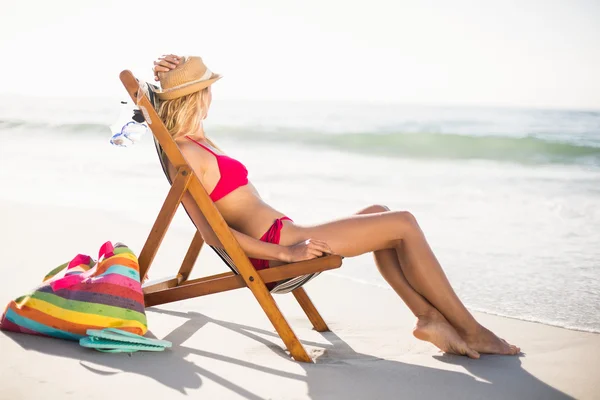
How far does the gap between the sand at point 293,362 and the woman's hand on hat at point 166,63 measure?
130 centimetres

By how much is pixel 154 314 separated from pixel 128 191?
5039mm

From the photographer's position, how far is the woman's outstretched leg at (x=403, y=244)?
10.5 feet

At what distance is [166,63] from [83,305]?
1.20 meters

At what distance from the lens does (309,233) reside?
10.6 ft

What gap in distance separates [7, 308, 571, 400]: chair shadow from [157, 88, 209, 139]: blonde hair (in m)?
1.02

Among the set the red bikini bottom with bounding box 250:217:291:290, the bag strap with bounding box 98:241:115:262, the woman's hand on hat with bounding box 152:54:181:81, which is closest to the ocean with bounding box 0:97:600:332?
the red bikini bottom with bounding box 250:217:291:290

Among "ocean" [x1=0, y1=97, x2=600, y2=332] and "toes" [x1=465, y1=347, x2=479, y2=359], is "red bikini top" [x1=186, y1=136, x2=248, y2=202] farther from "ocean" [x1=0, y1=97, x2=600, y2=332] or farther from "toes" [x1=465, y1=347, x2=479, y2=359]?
"ocean" [x1=0, y1=97, x2=600, y2=332]

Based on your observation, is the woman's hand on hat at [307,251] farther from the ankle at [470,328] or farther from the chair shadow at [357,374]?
the ankle at [470,328]

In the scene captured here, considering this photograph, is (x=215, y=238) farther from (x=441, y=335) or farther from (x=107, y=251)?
(x=441, y=335)

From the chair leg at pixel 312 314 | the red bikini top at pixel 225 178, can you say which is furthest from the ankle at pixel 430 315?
the red bikini top at pixel 225 178

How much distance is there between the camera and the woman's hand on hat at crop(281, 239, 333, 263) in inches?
121

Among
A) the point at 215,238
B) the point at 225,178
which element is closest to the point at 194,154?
the point at 225,178

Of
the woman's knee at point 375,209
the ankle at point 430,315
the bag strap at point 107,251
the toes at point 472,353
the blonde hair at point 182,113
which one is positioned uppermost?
the blonde hair at point 182,113

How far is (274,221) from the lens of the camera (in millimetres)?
3285
